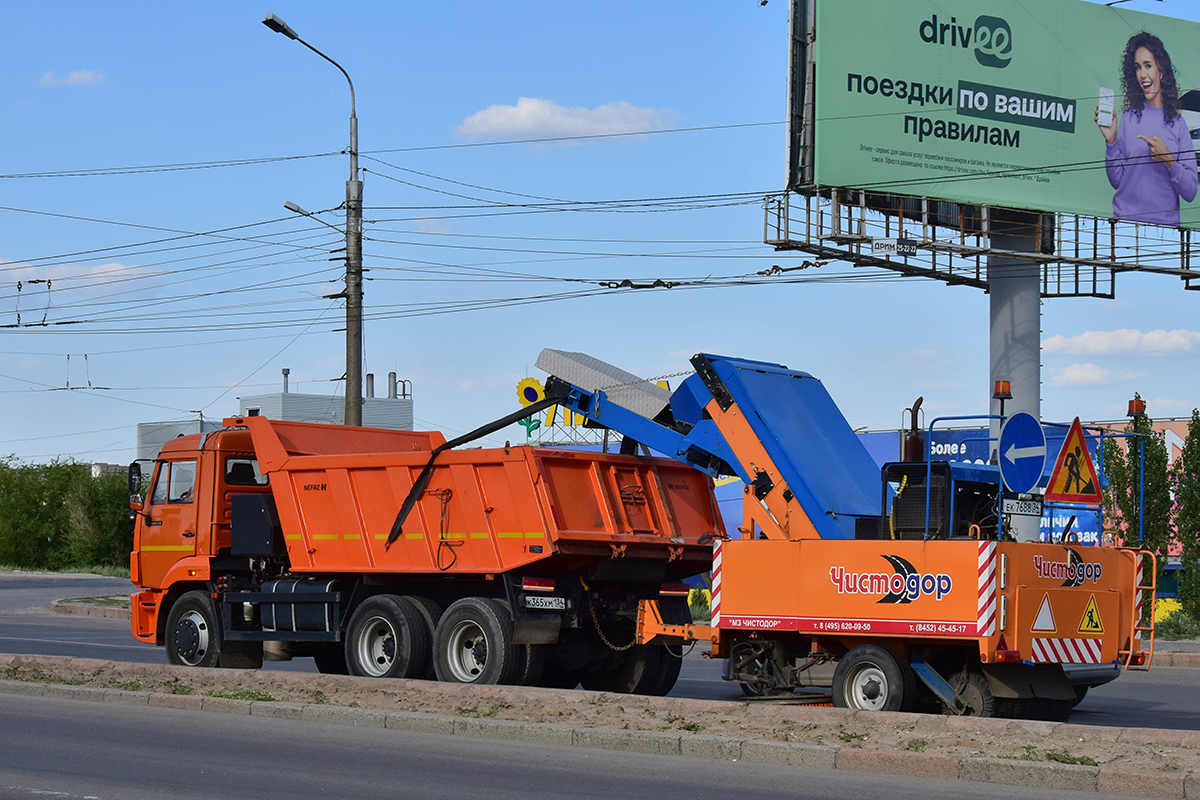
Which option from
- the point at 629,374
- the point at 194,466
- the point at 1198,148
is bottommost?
the point at 194,466

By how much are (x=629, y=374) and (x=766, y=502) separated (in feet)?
9.15

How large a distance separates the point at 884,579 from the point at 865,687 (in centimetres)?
95

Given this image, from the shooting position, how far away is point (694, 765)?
936 cm

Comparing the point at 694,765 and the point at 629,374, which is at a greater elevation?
the point at 629,374

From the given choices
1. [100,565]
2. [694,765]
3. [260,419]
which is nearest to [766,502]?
[694,765]

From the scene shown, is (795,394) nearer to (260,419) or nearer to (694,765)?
(694,765)

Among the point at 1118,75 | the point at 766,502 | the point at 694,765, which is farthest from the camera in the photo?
the point at 1118,75

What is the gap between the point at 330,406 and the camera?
2717 inches

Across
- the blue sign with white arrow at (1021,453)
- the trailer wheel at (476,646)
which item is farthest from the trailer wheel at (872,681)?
the trailer wheel at (476,646)

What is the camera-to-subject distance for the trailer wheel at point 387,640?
1366 cm

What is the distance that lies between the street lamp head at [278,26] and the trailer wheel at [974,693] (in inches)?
676

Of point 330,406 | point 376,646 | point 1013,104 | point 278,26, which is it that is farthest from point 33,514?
point 376,646

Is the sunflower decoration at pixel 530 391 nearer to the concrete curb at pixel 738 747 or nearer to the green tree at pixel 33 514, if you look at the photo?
the concrete curb at pixel 738 747

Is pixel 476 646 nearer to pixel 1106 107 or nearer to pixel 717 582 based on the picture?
pixel 717 582
